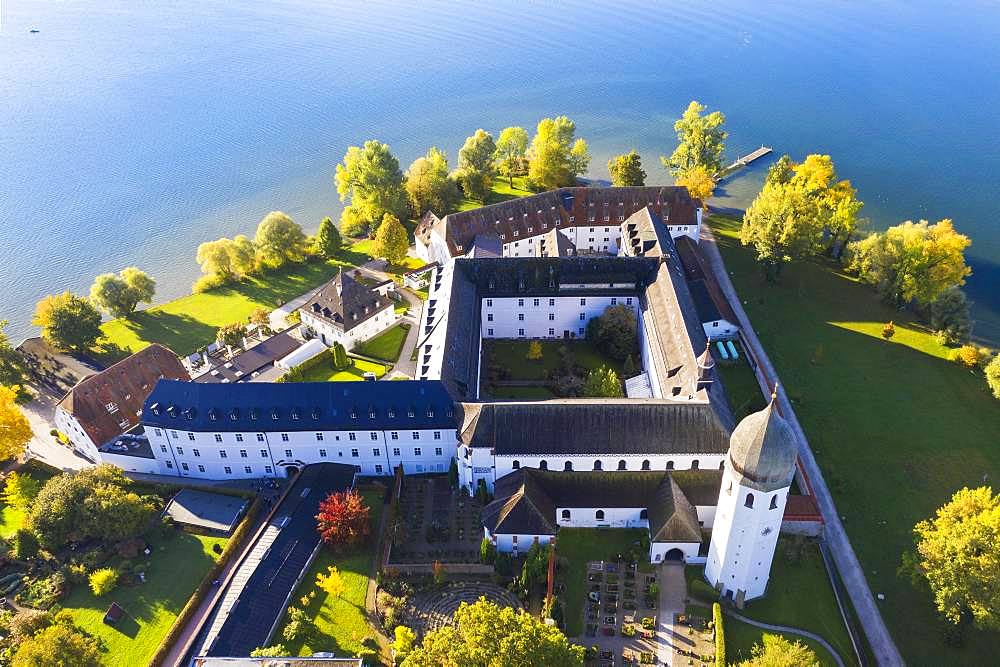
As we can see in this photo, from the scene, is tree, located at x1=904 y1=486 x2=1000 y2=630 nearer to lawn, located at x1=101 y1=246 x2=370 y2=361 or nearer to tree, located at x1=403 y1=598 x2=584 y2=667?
tree, located at x1=403 y1=598 x2=584 y2=667

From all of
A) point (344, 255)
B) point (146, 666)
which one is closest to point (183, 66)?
point (344, 255)

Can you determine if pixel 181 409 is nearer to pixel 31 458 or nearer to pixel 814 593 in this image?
pixel 31 458

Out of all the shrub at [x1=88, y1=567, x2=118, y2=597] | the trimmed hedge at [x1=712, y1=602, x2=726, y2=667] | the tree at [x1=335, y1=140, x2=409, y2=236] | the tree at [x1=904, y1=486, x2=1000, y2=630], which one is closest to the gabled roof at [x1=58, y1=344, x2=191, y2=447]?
the shrub at [x1=88, y1=567, x2=118, y2=597]

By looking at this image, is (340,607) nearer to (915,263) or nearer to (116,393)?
(116,393)

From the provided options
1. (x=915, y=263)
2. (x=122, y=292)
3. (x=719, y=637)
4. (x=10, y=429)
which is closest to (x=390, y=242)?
(x=122, y=292)

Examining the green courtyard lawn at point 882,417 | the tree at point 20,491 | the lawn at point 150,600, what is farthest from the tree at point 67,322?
the green courtyard lawn at point 882,417
